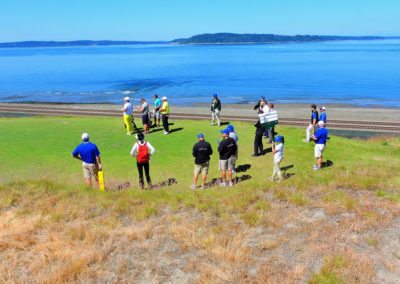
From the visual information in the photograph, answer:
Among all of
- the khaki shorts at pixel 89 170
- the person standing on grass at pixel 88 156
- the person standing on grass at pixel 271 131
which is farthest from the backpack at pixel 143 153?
the person standing on grass at pixel 271 131

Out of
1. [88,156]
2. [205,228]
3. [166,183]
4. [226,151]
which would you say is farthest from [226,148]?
[88,156]

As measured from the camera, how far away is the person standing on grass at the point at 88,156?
37.2 ft

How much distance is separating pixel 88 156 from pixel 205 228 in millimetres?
4742

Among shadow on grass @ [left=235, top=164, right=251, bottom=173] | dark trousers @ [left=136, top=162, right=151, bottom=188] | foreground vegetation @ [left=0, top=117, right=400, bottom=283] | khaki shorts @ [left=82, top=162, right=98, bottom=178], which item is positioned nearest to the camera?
foreground vegetation @ [left=0, top=117, right=400, bottom=283]

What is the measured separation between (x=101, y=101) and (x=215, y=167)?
45.4 meters

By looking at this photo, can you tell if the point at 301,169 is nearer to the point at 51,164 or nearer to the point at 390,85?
Result: the point at 51,164

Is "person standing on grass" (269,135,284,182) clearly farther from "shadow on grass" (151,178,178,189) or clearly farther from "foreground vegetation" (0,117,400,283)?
"shadow on grass" (151,178,178,189)

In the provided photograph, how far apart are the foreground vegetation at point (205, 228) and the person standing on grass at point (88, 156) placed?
0.54m

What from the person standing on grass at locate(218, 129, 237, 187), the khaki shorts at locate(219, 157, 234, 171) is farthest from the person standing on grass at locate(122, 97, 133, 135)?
the khaki shorts at locate(219, 157, 234, 171)

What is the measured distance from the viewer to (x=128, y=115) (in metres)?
18.6

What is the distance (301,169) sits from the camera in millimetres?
13742

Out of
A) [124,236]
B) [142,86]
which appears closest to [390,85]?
[142,86]

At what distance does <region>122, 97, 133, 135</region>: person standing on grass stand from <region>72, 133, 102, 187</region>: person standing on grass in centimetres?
698

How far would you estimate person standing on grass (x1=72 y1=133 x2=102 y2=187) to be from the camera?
11328 mm
